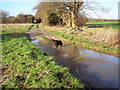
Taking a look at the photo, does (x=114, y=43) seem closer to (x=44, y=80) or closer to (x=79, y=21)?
(x=44, y=80)

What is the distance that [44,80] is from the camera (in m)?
3.64

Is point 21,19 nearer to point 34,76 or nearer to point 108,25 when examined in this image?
point 108,25

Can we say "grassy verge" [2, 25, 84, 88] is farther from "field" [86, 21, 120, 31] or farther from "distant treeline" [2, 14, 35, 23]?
"distant treeline" [2, 14, 35, 23]

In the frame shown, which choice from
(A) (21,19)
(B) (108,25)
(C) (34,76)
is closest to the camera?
(C) (34,76)

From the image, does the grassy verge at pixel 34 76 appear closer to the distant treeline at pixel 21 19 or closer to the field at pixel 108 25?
the field at pixel 108 25

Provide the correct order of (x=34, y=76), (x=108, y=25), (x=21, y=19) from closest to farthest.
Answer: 1. (x=34, y=76)
2. (x=108, y=25)
3. (x=21, y=19)

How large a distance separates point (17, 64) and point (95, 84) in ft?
11.7

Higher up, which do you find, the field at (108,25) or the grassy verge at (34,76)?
the field at (108,25)

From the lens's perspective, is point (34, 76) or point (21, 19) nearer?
point (34, 76)

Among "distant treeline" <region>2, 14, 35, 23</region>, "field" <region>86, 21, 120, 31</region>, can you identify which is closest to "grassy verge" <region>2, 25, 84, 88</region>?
"field" <region>86, 21, 120, 31</region>

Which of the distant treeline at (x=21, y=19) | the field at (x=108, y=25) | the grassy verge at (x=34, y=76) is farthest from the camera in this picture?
the distant treeline at (x=21, y=19)

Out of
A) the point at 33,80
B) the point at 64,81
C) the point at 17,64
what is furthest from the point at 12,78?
the point at 64,81

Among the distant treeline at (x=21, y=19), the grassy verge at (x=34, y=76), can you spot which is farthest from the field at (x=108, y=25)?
the distant treeline at (x=21, y=19)

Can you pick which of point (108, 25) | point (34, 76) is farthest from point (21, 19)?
point (34, 76)
